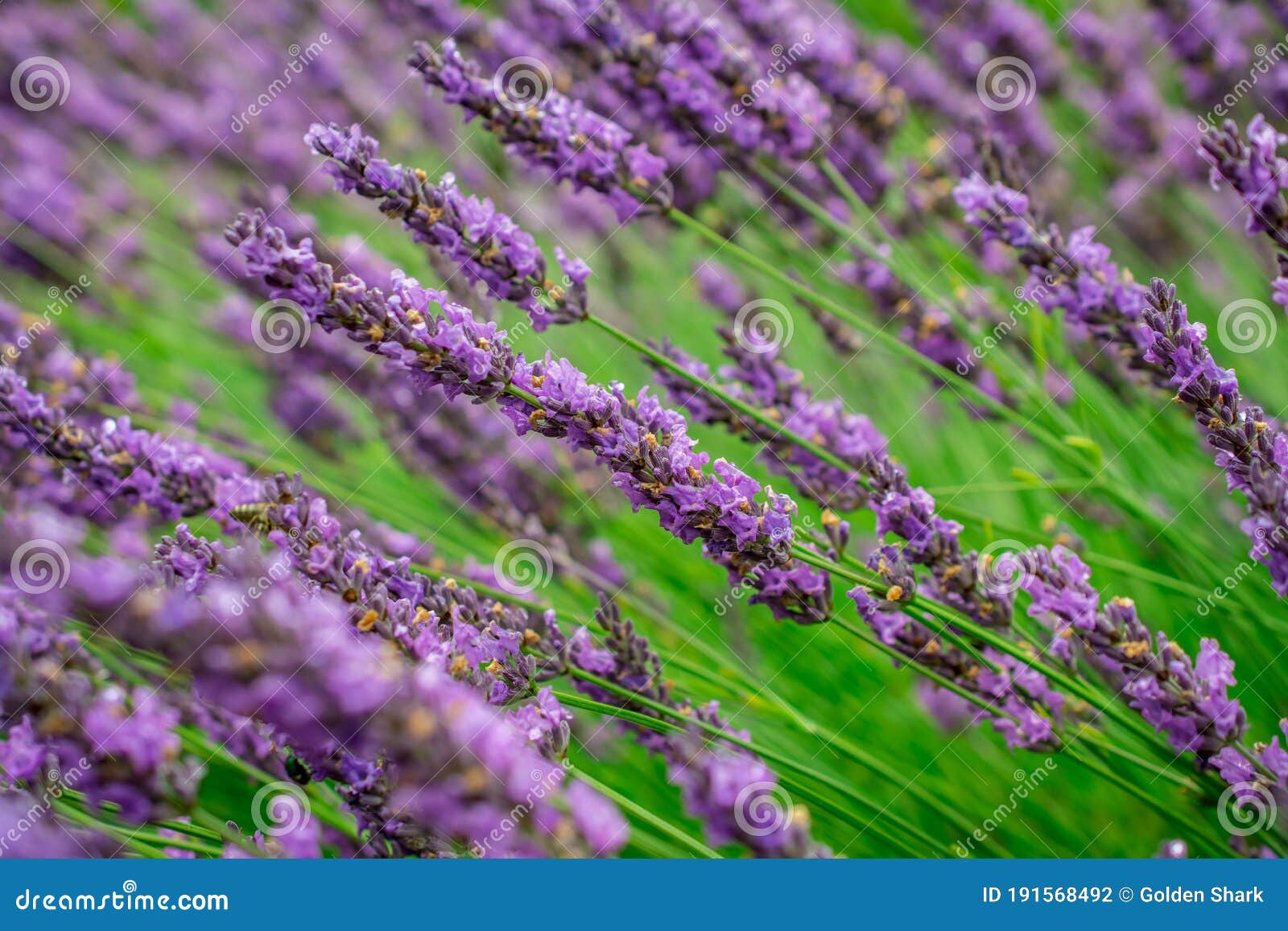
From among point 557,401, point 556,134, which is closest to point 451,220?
point 556,134

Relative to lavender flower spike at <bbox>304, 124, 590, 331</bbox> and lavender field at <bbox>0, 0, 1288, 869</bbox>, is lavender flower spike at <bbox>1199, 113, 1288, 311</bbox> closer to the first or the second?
lavender field at <bbox>0, 0, 1288, 869</bbox>

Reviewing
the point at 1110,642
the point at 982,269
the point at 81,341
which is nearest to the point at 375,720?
the point at 1110,642

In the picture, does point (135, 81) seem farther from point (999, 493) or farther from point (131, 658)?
point (999, 493)

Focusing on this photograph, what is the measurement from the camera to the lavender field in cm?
117

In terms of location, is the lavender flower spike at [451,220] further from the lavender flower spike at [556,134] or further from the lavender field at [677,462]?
the lavender flower spike at [556,134]

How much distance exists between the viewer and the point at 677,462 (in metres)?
1.23

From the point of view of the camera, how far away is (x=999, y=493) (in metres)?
2.69

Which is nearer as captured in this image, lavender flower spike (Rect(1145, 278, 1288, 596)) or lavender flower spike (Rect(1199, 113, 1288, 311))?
lavender flower spike (Rect(1145, 278, 1288, 596))

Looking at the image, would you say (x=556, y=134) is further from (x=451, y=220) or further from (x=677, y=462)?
(x=677, y=462)

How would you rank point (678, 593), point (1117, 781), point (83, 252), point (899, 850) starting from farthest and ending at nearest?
point (83, 252) → point (678, 593) → point (899, 850) → point (1117, 781)

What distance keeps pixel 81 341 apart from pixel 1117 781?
302cm

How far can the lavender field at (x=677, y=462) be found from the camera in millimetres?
1174

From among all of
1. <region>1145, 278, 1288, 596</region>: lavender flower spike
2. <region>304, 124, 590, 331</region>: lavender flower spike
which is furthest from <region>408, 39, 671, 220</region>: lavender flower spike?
<region>1145, 278, 1288, 596</region>: lavender flower spike

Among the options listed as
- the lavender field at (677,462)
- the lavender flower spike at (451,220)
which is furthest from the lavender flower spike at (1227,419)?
the lavender flower spike at (451,220)
